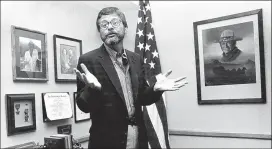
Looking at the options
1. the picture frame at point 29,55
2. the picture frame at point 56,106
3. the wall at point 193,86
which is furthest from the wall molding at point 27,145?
the wall at point 193,86

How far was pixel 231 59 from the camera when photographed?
1.92 metres

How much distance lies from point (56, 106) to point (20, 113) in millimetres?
231

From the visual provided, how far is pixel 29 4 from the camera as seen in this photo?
1.41 m

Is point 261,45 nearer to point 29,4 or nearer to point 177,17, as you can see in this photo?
point 177,17

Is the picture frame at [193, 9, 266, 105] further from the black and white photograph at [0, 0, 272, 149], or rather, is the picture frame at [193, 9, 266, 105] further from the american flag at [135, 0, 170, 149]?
the american flag at [135, 0, 170, 149]

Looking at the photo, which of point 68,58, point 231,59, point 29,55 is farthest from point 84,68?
point 231,59

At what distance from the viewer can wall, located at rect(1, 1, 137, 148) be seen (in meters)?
1.21

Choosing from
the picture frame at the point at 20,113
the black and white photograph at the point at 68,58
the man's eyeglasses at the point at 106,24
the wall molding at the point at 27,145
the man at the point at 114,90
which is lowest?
the wall molding at the point at 27,145

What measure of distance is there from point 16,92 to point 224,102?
4.54 ft

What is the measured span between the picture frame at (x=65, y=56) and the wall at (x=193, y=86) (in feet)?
3.06

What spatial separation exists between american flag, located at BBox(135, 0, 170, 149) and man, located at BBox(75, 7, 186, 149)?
99 cm

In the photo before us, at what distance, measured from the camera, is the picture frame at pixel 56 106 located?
1.49 m

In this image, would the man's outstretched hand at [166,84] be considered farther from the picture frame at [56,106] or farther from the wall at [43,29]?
the picture frame at [56,106]

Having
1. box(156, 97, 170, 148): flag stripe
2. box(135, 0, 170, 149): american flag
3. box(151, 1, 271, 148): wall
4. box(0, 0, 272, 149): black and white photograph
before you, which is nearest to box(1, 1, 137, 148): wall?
box(0, 0, 272, 149): black and white photograph
